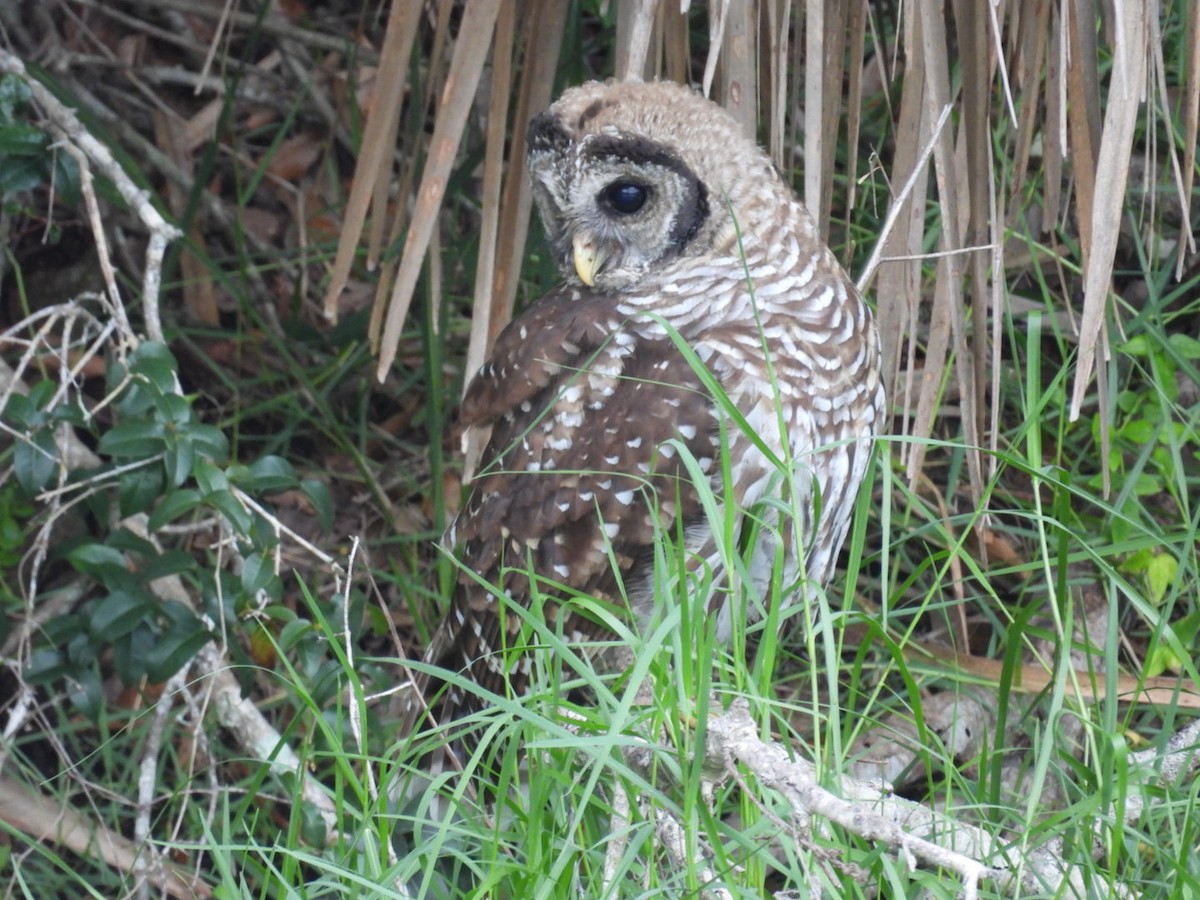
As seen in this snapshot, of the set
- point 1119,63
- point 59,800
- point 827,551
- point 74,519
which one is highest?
point 1119,63

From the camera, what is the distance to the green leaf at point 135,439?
300cm

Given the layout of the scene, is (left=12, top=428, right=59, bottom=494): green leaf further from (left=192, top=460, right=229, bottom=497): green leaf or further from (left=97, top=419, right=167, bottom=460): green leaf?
(left=192, top=460, right=229, bottom=497): green leaf

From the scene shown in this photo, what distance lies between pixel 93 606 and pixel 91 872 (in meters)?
0.89

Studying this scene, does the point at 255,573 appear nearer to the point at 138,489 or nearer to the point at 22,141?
the point at 138,489

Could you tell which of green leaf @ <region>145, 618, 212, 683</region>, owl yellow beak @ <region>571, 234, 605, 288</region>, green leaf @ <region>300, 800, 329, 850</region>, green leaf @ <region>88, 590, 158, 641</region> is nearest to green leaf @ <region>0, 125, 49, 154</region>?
green leaf @ <region>88, 590, 158, 641</region>

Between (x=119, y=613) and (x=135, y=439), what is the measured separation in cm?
44

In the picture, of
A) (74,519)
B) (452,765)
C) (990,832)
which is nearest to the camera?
(990,832)

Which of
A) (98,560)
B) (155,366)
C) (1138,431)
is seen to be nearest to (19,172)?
(155,366)

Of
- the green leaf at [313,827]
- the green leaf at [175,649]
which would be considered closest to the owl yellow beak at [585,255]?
the green leaf at [175,649]

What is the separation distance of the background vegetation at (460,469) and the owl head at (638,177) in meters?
0.12

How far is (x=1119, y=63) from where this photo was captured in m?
2.37

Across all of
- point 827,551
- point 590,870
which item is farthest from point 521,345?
point 590,870

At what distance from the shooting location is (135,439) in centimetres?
302

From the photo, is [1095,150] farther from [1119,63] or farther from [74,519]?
[74,519]
